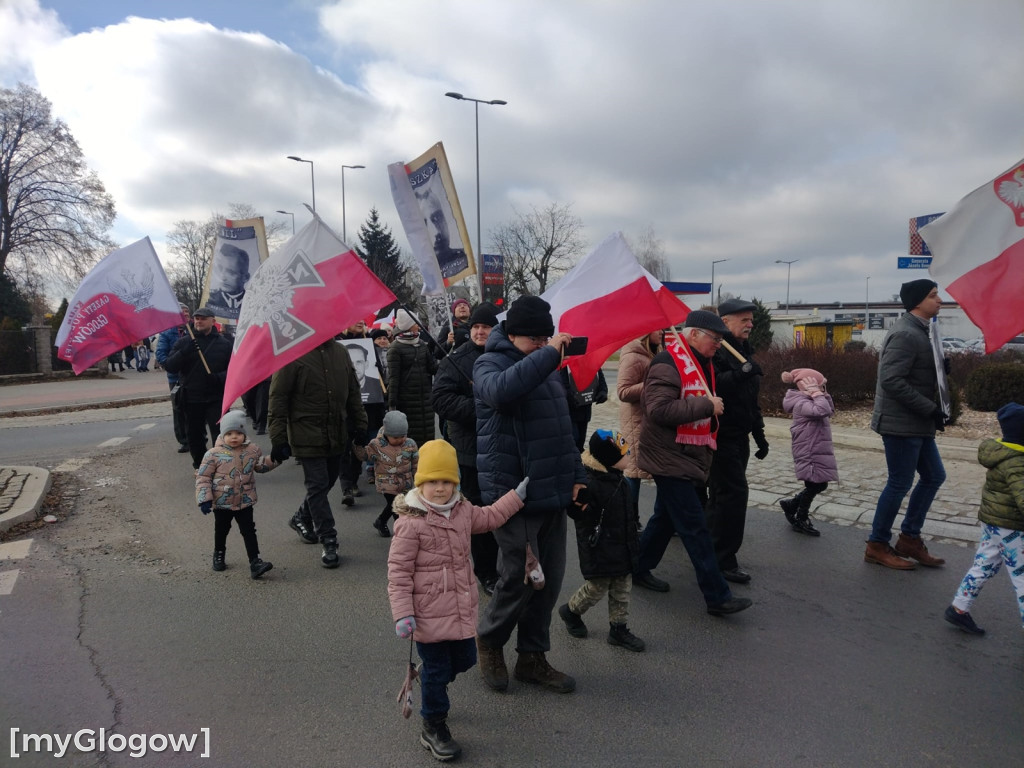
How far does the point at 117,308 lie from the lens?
6203 millimetres

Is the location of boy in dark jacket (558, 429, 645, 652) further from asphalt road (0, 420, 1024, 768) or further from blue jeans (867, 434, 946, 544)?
blue jeans (867, 434, 946, 544)

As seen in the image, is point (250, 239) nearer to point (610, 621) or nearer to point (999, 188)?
point (610, 621)

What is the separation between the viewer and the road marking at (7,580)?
465cm

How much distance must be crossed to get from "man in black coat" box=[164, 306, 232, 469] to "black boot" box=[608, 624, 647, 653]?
5.67 metres

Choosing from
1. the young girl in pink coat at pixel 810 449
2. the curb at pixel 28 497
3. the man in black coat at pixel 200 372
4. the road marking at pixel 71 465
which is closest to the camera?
the young girl in pink coat at pixel 810 449

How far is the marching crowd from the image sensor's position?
296 cm

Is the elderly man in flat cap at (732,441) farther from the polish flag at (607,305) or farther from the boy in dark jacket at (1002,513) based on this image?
the boy in dark jacket at (1002,513)

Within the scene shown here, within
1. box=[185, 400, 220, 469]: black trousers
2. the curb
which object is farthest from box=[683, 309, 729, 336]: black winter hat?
the curb

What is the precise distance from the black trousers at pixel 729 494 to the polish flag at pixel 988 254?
161cm

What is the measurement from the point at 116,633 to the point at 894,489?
5.25m

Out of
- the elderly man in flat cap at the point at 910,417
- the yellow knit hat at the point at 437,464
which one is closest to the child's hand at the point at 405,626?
→ the yellow knit hat at the point at 437,464

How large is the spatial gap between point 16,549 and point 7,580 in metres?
0.81

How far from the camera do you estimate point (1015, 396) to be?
38.6ft

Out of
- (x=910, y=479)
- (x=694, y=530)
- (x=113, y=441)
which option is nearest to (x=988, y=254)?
(x=910, y=479)
